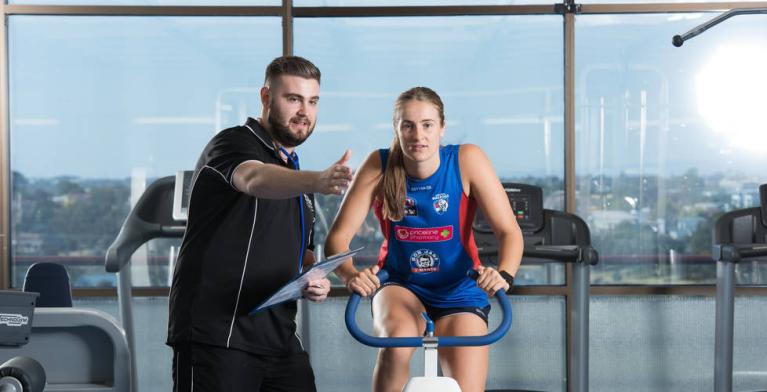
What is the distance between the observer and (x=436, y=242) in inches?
116

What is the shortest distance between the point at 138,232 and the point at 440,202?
6.12 ft

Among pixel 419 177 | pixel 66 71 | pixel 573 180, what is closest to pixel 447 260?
pixel 419 177

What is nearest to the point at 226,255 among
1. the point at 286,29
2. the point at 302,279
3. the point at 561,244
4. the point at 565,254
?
the point at 302,279

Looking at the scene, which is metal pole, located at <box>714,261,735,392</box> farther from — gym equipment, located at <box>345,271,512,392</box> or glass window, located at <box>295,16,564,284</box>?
gym equipment, located at <box>345,271,512,392</box>

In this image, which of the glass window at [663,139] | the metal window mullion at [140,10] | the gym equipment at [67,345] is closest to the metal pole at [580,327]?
the glass window at [663,139]

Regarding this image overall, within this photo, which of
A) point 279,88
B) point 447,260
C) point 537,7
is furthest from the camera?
point 537,7

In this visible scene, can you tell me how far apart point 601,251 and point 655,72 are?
96cm

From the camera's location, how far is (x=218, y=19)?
4996mm

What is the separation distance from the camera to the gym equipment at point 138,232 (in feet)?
13.9

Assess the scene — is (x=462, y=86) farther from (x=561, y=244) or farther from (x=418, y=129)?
(x=418, y=129)

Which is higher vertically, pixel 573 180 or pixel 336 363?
pixel 573 180

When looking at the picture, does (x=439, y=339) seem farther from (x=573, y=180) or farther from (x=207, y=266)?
(x=573, y=180)

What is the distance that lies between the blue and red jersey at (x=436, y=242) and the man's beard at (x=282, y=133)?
0.47m

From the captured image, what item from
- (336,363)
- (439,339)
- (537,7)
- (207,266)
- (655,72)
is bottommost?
(336,363)
